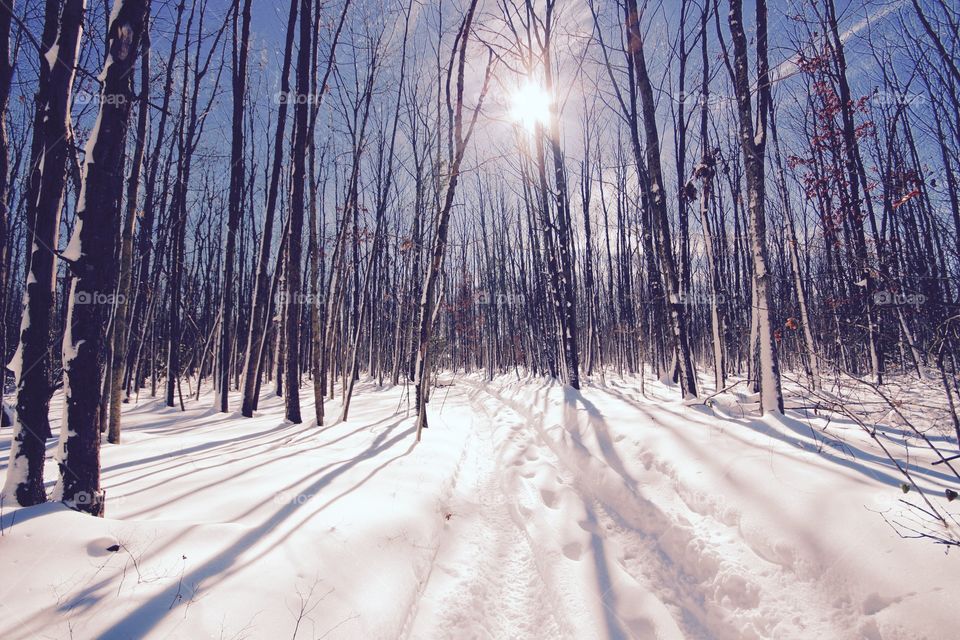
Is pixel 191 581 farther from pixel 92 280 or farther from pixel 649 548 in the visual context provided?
pixel 649 548

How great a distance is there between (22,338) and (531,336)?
20691mm

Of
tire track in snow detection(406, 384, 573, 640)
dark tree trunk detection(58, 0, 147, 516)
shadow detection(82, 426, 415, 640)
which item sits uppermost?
dark tree trunk detection(58, 0, 147, 516)

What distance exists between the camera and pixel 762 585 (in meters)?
2.30

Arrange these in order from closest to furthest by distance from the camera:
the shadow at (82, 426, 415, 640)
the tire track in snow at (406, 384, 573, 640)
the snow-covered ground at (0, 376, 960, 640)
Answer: the shadow at (82, 426, 415, 640) < the snow-covered ground at (0, 376, 960, 640) < the tire track in snow at (406, 384, 573, 640)

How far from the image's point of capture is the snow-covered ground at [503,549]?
1836 mm

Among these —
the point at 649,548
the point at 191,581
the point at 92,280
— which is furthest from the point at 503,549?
the point at 92,280

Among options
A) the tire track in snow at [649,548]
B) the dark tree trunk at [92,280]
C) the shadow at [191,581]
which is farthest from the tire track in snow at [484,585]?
the dark tree trunk at [92,280]

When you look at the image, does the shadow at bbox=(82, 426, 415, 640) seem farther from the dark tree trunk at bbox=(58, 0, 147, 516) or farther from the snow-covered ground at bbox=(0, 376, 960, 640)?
the dark tree trunk at bbox=(58, 0, 147, 516)

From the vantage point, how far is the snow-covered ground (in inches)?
72.3

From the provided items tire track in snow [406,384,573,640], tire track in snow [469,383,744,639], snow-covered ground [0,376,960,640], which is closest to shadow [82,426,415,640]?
snow-covered ground [0,376,960,640]

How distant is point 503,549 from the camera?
3.07 meters

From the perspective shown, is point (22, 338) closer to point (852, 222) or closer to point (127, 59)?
point (127, 59)

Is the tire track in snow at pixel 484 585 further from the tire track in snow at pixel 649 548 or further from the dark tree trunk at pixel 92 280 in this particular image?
the dark tree trunk at pixel 92 280

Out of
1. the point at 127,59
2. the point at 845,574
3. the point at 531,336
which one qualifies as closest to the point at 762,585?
the point at 845,574
